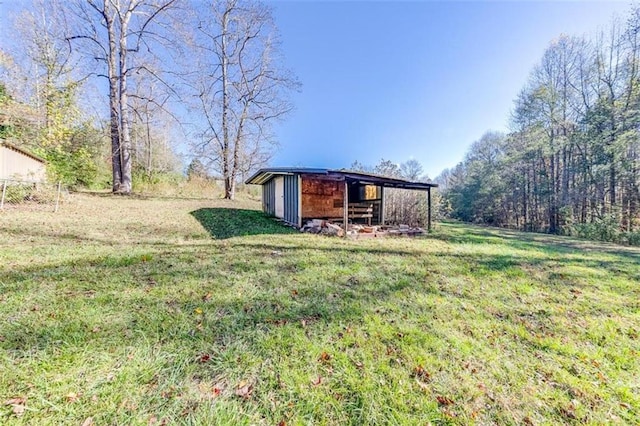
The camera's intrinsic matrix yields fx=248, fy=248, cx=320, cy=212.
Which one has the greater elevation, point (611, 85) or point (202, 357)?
point (611, 85)

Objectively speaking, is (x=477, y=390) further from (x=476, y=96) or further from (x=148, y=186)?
(x=148, y=186)

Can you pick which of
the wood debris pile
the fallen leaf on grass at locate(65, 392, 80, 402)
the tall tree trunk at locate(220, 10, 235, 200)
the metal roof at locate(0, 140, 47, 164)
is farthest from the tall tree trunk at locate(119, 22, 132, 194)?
the fallen leaf on grass at locate(65, 392, 80, 402)

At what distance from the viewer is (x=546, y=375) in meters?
2.19

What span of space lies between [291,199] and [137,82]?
13.3 meters

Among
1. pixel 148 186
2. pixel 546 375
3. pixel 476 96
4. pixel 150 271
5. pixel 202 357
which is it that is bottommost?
pixel 546 375

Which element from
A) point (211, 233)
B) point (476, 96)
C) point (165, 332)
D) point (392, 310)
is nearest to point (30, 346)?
point (165, 332)

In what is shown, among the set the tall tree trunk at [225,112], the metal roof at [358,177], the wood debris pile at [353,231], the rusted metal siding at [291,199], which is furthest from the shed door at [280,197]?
the tall tree trunk at [225,112]

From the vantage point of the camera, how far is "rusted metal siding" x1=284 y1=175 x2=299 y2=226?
Result: 31.4ft

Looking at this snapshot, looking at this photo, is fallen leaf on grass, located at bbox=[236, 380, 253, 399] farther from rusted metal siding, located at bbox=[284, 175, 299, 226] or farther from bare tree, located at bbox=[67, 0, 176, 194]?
bare tree, located at bbox=[67, 0, 176, 194]

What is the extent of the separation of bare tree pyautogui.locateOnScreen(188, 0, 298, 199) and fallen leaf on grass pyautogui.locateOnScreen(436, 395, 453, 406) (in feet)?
57.8

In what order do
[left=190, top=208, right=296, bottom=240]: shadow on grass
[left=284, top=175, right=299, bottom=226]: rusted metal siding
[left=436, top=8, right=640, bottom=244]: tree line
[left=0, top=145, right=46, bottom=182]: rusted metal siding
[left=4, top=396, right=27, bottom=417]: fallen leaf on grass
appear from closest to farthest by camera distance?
[left=4, top=396, right=27, bottom=417]: fallen leaf on grass < [left=190, top=208, right=296, bottom=240]: shadow on grass < [left=284, top=175, right=299, bottom=226]: rusted metal siding < [left=0, top=145, right=46, bottom=182]: rusted metal siding < [left=436, top=8, right=640, bottom=244]: tree line

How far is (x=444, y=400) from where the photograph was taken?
6.13ft

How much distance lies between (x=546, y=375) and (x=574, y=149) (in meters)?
21.0

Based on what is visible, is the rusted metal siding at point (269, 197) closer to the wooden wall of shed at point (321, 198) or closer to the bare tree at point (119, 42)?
the wooden wall of shed at point (321, 198)
